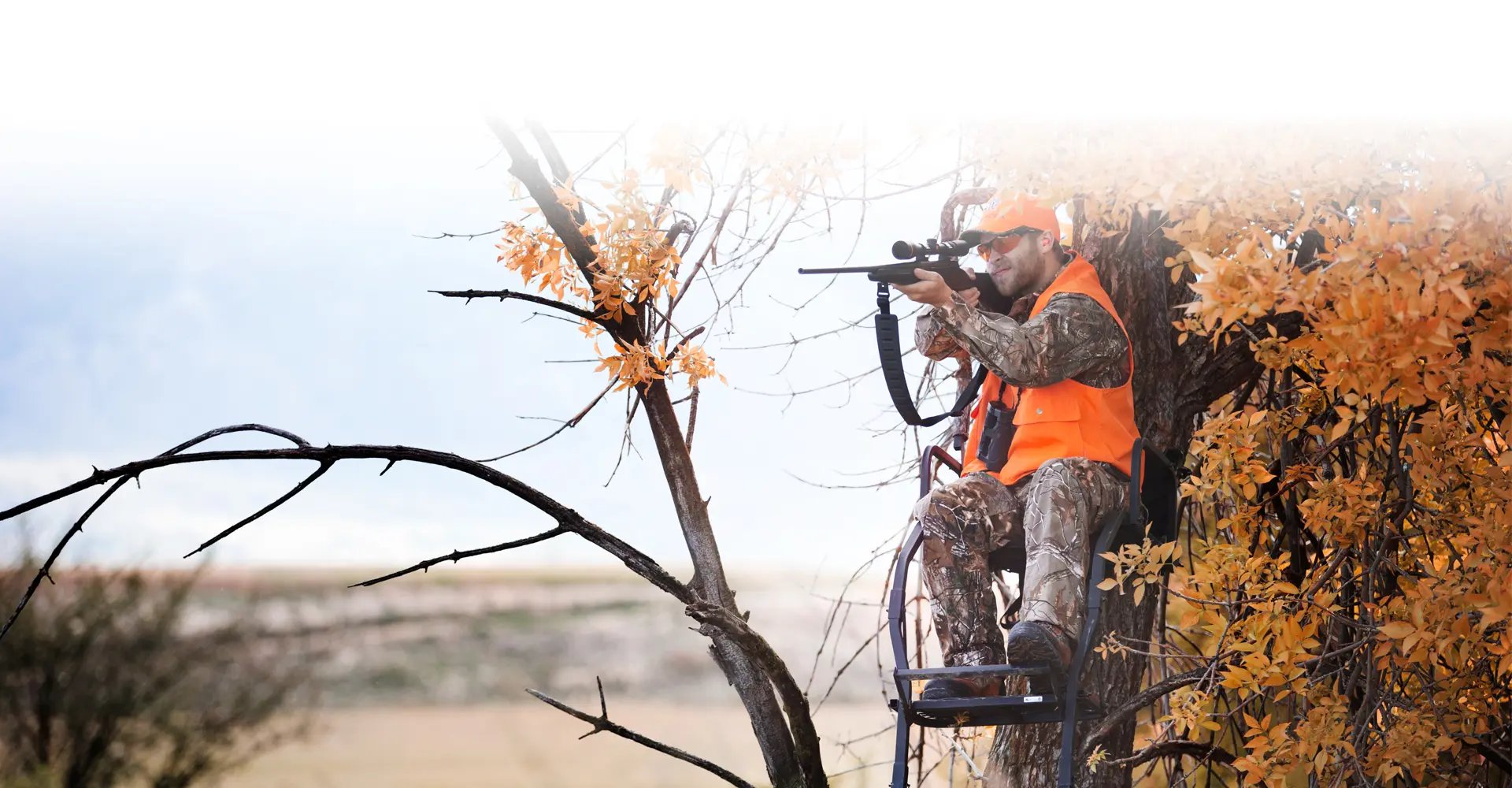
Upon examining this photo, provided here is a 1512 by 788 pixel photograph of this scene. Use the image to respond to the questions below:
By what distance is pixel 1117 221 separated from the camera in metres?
3.94

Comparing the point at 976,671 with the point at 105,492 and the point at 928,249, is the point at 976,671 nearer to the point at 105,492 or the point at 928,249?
the point at 928,249

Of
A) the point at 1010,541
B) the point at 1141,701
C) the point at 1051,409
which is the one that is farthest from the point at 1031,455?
the point at 1141,701

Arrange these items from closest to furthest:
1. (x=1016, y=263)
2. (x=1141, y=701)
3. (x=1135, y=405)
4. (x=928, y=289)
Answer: (x=928, y=289)
(x=1016, y=263)
(x=1141, y=701)
(x=1135, y=405)

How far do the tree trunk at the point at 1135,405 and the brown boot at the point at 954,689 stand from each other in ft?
3.42

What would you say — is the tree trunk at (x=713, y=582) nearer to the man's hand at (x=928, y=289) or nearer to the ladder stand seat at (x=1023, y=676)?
the ladder stand seat at (x=1023, y=676)

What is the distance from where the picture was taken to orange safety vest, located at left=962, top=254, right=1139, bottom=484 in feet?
11.7

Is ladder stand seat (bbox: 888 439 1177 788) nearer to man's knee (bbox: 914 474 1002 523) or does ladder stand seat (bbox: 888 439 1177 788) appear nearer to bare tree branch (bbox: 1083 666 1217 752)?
man's knee (bbox: 914 474 1002 523)

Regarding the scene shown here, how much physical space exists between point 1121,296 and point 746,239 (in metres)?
1.49

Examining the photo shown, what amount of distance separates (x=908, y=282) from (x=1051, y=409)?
64cm

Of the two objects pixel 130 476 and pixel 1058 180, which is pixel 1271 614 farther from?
pixel 130 476

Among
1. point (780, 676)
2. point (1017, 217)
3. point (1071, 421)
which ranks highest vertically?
point (1017, 217)

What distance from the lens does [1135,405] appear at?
14.8ft

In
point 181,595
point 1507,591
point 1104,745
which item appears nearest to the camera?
point 1507,591

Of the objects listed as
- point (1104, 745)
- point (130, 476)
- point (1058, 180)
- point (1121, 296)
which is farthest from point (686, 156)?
point (1104, 745)
